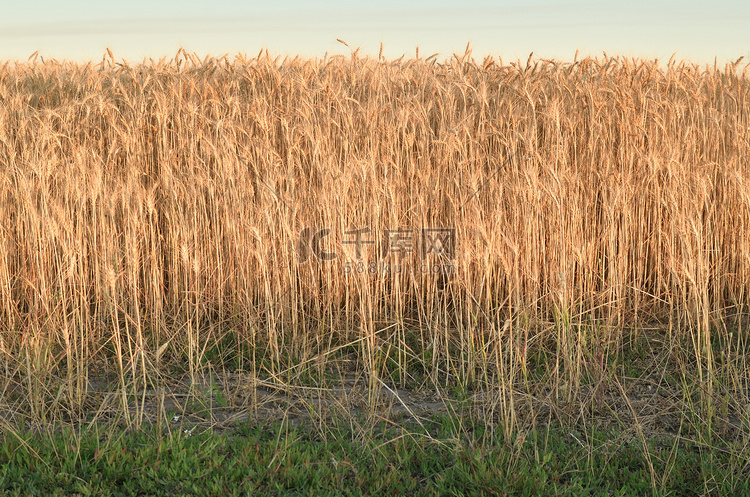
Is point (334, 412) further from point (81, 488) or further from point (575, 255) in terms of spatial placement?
point (575, 255)

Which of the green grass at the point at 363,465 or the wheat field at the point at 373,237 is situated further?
the wheat field at the point at 373,237

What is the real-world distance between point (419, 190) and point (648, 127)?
1677 millimetres

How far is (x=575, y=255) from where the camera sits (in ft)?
11.6

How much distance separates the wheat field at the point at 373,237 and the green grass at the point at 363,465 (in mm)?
375

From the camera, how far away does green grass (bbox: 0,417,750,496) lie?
89.6 inches

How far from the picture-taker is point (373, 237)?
11.8 ft

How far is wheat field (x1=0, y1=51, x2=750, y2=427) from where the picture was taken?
3.29 meters

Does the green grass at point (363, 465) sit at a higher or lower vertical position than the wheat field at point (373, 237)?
lower

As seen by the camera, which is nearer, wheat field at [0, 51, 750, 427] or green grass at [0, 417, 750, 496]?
green grass at [0, 417, 750, 496]

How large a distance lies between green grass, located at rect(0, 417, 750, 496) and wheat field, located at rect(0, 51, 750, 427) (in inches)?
14.8

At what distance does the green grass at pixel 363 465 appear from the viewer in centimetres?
228

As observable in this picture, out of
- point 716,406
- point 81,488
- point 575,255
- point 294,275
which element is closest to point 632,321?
point 575,255

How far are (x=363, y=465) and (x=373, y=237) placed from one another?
4.76ft

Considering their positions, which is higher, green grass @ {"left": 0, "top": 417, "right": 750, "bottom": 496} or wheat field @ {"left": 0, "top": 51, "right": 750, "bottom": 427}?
wheat field @ {"left": 0, "top": 51, "right": 750, "bottom": 427}
